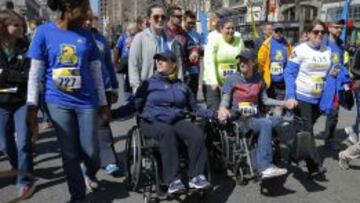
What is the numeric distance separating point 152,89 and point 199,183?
1.10m

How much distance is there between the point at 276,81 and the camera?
8.12 metres

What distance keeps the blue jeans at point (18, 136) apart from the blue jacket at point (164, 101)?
117cm

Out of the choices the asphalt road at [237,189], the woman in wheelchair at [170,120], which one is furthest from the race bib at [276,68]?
the woman in wheelchair at [170,120]

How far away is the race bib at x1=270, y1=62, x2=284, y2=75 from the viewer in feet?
26.6

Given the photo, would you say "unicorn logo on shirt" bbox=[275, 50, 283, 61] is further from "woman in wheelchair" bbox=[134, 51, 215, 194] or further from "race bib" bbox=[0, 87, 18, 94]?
"race bib" bbox=[0, 87, 18, 94]

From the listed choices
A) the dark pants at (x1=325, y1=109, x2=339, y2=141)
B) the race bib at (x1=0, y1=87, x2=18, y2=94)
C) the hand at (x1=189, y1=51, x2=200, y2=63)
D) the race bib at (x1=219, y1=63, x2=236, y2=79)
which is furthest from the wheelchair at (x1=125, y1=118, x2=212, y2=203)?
the dark pants at (x1=325, y1=109, x2=339, y2=141)

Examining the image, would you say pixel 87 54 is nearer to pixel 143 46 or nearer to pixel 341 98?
pixel 143 46

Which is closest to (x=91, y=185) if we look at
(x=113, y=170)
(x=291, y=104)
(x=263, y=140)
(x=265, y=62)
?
(x=113, y=170)

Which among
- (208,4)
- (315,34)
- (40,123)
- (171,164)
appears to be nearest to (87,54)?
(171,164)

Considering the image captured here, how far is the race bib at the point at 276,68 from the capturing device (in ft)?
26.6

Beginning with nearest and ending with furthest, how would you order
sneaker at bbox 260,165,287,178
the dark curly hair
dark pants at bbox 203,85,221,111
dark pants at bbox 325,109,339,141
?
the dark curly hair
sneaker at bbox 260,165,287,178
dark pants at bbox 203,85,221,111
dark pants at bbox 325,109,339,141

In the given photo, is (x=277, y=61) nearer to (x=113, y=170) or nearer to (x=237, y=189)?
(x=237, y=189)

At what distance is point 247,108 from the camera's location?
19.9 ft

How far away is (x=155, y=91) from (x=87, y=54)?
1004mm
